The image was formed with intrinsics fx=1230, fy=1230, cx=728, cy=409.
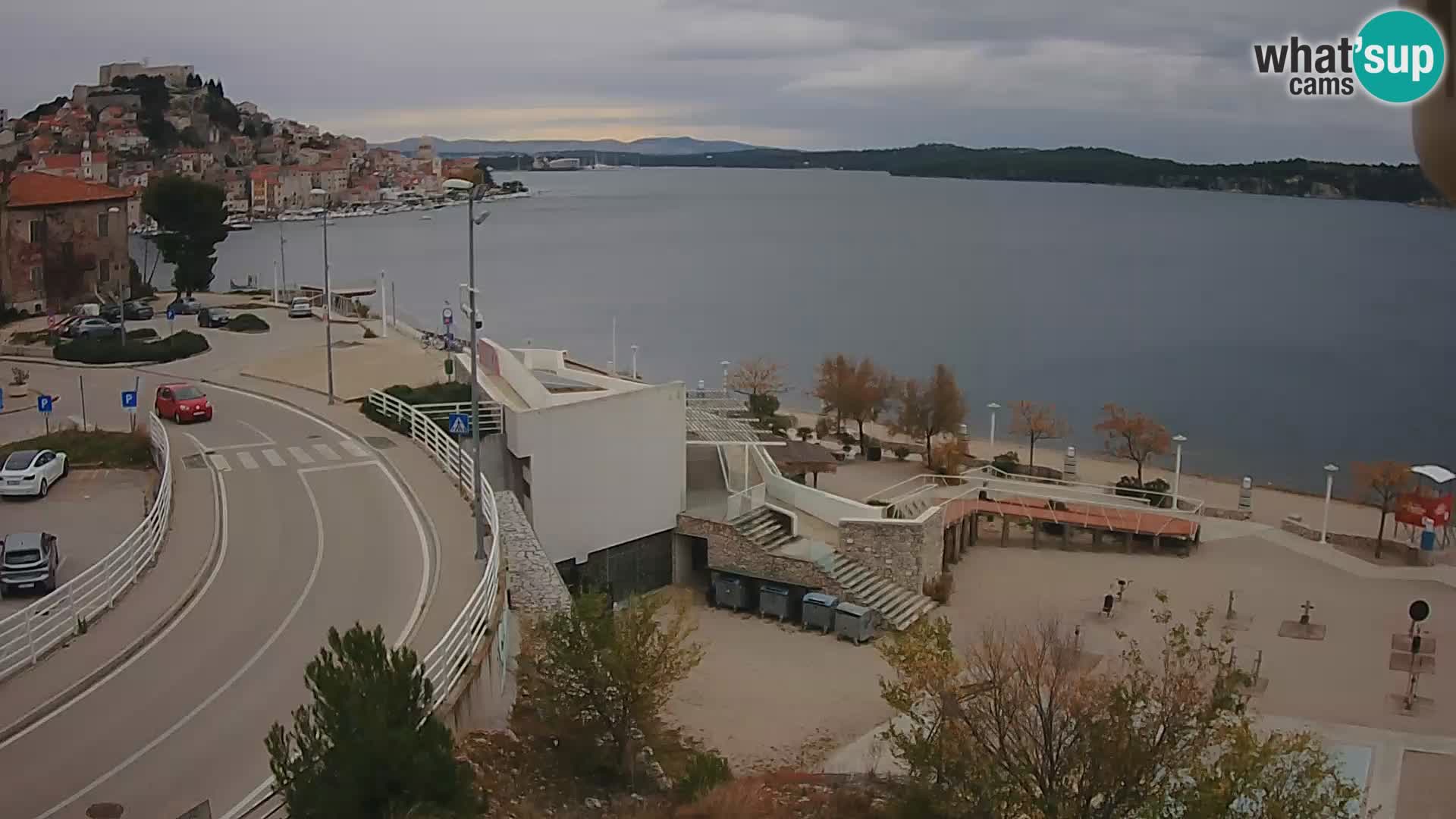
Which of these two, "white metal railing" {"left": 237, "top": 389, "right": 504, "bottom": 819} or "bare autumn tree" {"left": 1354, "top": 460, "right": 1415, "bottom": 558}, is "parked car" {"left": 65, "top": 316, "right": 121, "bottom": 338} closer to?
"white metal railing" {"left": 237, "top": 389, "right": 504, "bottom": 819}

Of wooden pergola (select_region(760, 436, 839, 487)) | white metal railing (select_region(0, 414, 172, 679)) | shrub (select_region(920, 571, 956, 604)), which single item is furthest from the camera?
wooden pergola (select_region(760, 436, 839, 487))

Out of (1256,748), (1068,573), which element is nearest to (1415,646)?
(1068,573)

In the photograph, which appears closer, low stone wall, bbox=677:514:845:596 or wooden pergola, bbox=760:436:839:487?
low stone wall, bbox=677:514:845:596

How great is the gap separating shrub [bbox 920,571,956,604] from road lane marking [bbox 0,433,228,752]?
43.7ft

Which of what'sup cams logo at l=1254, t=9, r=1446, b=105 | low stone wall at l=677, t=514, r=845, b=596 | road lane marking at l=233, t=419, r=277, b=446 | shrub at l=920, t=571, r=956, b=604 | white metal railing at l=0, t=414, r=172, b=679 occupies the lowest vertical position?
shrub at l=920, t=571, r=956, b=604

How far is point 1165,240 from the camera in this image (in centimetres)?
16200

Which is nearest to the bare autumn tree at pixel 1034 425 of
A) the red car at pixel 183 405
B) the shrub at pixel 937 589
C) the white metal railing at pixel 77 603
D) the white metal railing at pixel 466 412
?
the shrub at pixel 937 589

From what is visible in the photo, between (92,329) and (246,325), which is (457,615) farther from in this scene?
(246,325)

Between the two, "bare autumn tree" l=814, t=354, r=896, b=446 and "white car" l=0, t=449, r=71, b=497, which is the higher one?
"white car" l=0, t=449, r=71, b=497

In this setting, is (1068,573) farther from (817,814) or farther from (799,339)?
(799,339)

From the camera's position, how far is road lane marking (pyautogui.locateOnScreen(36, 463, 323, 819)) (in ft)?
34.8

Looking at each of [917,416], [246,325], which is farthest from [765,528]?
[246,325]

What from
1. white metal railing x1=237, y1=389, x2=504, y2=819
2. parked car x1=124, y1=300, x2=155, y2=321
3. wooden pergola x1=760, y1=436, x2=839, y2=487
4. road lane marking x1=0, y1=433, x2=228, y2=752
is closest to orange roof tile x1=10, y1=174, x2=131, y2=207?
parked car x1=124, y1=300, x2=155, y2=321

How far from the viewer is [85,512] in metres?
22.1
